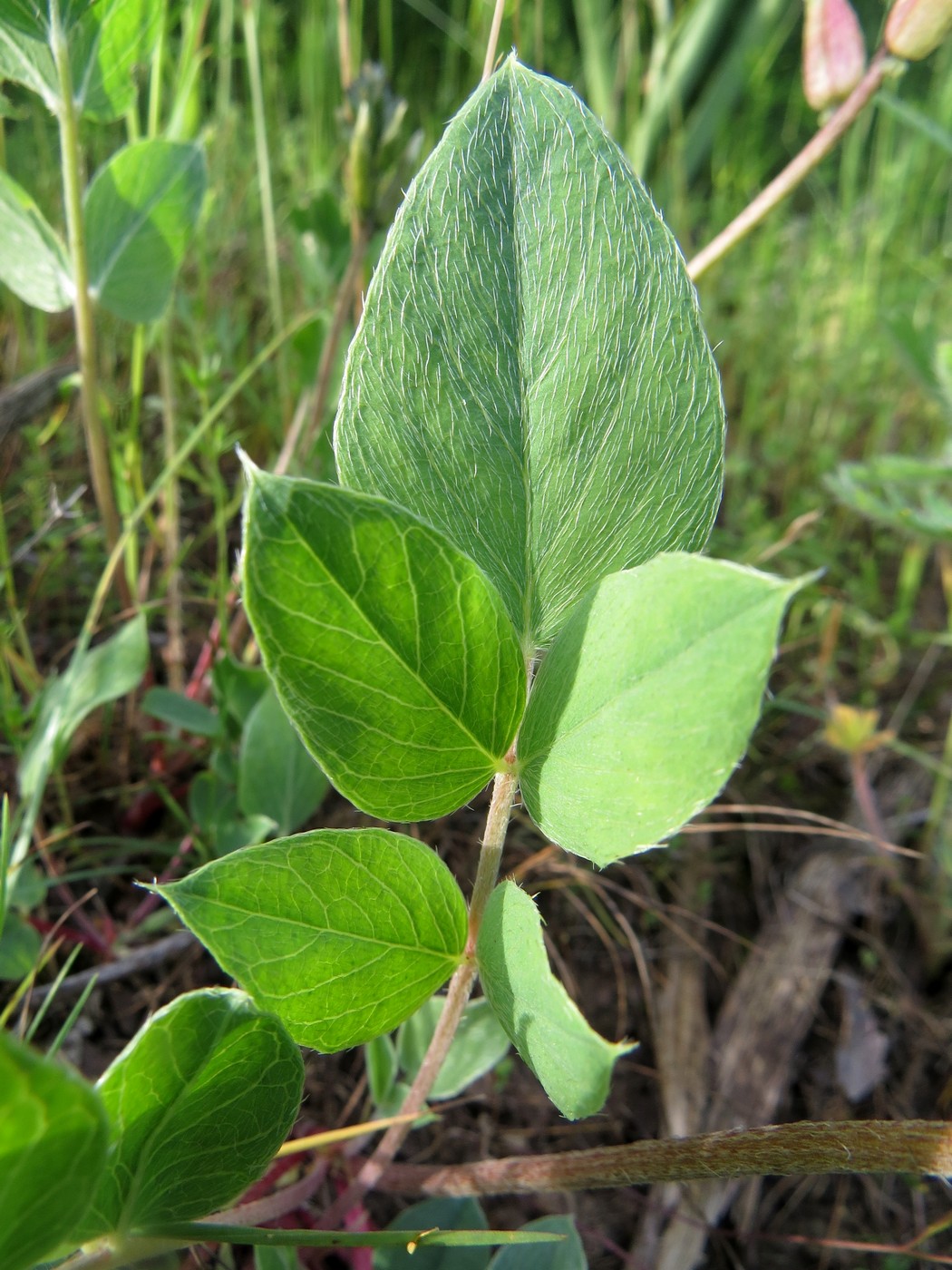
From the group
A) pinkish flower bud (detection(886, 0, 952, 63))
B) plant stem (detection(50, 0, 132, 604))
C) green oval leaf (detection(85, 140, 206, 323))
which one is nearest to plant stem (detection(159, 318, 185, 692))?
plant stem (detection(50, 0, 132, 604))

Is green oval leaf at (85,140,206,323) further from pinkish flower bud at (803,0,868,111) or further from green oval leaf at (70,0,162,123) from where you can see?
pinkish flower bud at (803,0,868,111)

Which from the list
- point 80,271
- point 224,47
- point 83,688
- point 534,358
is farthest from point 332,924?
point 224,47

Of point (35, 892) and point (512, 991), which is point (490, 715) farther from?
point (35, 892)

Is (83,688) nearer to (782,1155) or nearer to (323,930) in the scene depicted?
(323,930)

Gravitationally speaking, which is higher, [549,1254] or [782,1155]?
[782,1155]

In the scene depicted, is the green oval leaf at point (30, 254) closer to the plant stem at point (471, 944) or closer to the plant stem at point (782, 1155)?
the plant stem at point (471, 944)

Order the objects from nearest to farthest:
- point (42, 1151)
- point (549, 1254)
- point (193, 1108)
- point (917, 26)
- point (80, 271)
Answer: point (42, 1151) < point (193, 1108) < point (549, 1254) < point (917, 26) < point (80, 271)
